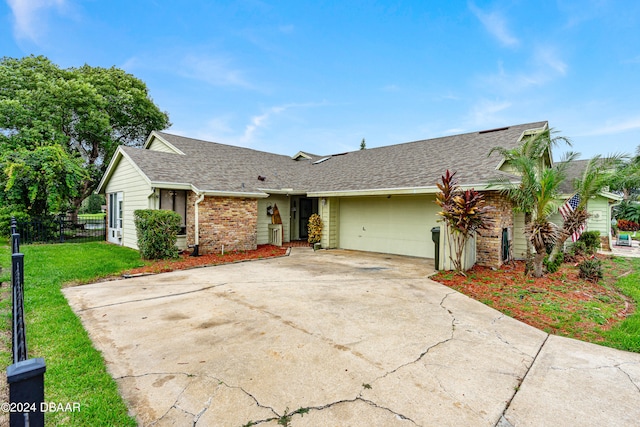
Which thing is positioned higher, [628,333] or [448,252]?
[448,252]

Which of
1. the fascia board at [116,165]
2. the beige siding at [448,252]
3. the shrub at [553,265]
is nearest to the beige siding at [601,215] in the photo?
the shrub at [553,265]

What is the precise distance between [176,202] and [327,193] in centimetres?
564

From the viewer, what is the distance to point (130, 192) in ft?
38.4

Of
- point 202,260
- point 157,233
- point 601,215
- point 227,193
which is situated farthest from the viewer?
point 601,215

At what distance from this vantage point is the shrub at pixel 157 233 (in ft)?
29.7

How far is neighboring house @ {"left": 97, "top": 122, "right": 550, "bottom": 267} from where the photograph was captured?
977 centimetres

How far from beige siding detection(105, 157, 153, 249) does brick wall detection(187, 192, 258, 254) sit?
1625mm

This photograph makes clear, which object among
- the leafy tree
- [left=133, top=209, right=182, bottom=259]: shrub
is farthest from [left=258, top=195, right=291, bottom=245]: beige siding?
the leafy tree

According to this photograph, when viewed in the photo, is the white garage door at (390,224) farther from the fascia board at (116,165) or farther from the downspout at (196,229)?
the fascia board at (116,165)

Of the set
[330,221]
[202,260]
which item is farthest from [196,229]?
[330,221]

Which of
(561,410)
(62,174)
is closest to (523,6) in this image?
(561,410)

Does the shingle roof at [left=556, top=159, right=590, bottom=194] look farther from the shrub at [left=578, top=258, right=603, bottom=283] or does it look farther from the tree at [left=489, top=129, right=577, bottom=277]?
the shrub at [left=578, top=258, right=603, bottom=283]

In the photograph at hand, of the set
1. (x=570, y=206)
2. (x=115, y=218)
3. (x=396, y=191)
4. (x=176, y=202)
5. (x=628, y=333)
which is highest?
(x=396, y=191)

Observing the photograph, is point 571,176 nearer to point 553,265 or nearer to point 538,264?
point 553,265
